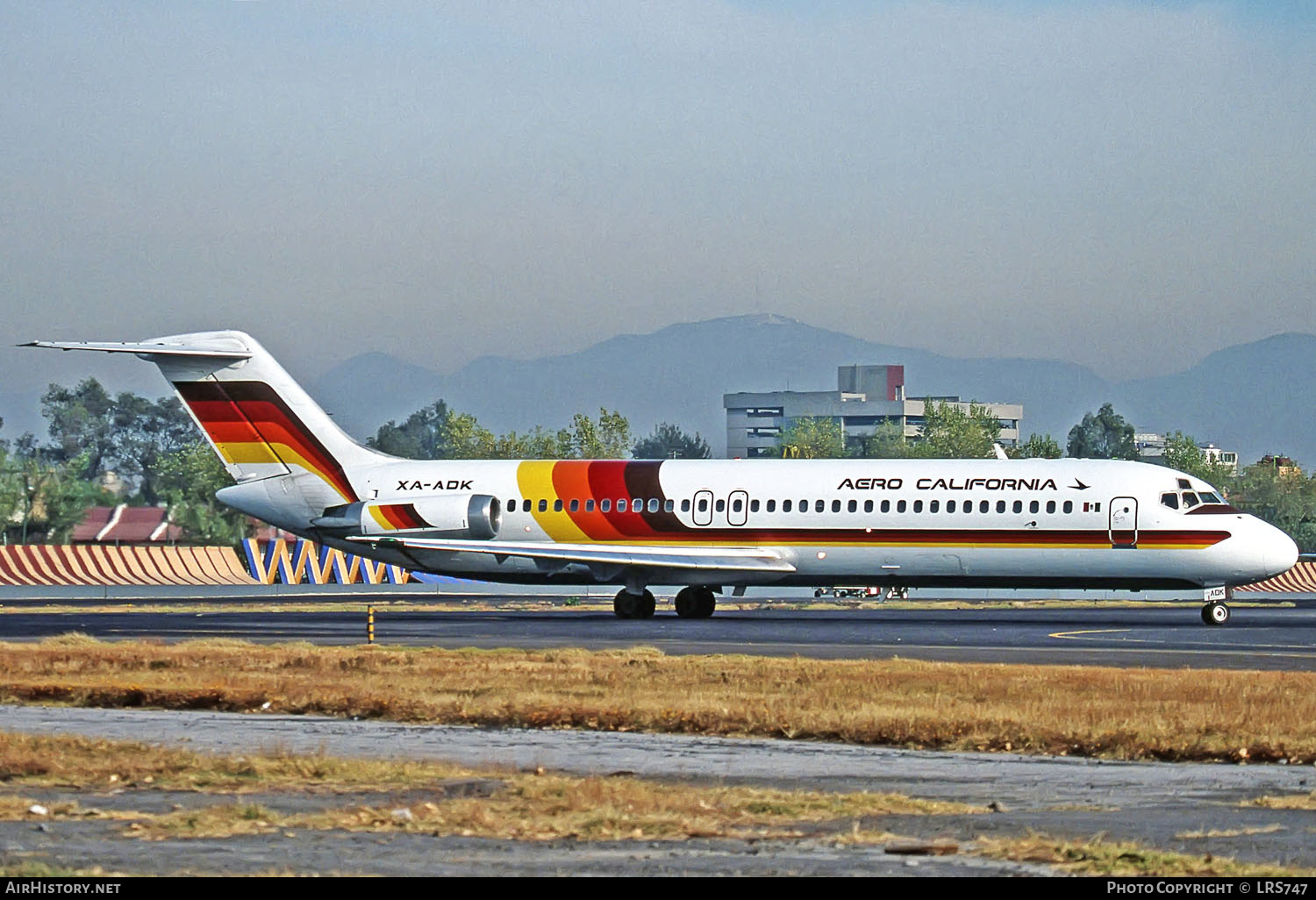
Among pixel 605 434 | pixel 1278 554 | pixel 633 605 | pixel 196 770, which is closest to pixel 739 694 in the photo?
pixel 196 770

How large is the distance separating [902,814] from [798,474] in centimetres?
3552

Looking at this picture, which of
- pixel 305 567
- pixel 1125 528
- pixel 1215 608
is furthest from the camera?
pixel 305 567

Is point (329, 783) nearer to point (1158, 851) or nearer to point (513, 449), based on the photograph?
point (1158, 851)

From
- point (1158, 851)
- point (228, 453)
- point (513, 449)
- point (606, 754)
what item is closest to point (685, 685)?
point (606, 754)

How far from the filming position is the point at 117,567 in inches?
3098

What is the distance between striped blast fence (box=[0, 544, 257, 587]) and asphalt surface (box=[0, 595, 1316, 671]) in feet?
73.1

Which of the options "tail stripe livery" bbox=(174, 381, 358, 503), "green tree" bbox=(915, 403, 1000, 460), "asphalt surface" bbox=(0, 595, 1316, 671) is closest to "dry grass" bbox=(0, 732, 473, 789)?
"asphalt surface" bbox=(0, 595, 1316, 671)

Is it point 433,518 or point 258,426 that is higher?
point 258,426

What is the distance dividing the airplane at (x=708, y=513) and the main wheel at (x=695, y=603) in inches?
2.0

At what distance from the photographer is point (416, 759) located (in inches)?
679

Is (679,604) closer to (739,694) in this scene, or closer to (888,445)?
(739,694)

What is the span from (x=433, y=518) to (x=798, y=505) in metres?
9.64

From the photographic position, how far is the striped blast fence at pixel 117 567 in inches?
2977

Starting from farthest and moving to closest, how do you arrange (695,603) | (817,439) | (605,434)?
(817,439)
(605,434)
(695,603)
